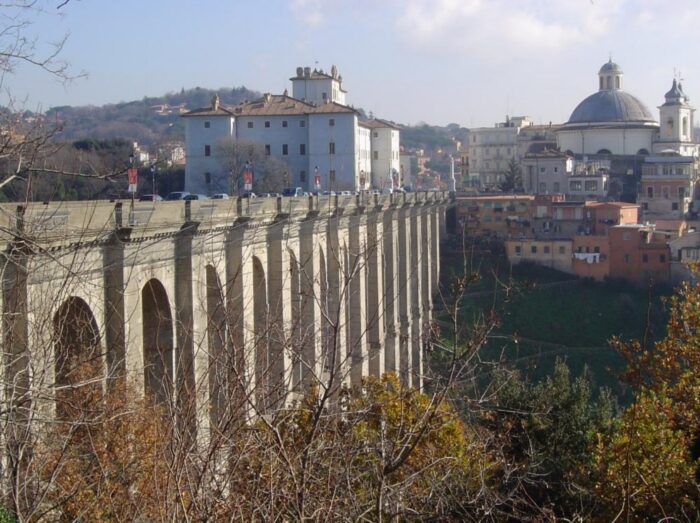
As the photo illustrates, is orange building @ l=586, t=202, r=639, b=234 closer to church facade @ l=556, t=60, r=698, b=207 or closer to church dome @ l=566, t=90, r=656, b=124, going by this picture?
church facade @ l=556, t=60, r=698, b=207

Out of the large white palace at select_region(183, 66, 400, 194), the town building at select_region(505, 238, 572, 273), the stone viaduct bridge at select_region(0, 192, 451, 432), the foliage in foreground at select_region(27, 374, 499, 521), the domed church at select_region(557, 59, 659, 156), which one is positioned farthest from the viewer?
the domed church at select_region(557, 59, 659, 156)

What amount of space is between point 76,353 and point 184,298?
161 inches

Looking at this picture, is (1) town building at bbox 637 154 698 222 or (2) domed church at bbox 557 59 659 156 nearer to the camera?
(1) town building at bbox 637 154 698 222

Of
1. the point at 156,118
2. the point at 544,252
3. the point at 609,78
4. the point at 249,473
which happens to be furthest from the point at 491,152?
the point at 249,473

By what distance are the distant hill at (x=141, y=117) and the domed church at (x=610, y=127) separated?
24.8 m

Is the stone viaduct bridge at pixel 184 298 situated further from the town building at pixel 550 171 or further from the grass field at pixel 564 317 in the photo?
the town building at pixel 550 171

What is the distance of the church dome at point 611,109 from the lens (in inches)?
2945

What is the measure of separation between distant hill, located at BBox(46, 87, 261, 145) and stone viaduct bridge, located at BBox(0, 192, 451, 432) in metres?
35.5

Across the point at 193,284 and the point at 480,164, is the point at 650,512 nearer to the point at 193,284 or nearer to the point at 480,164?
the point at 193,284

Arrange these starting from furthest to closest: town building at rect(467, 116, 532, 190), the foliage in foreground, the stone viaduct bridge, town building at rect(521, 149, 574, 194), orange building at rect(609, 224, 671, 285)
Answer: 1. town building at rect(467, 116, 532, 190)
2. town building at rect(521, 149, 574, 194)
3. orange building at rect(609, 224, 671, 285)
4. the stone viaduct bridge
5. the foliage in foreground

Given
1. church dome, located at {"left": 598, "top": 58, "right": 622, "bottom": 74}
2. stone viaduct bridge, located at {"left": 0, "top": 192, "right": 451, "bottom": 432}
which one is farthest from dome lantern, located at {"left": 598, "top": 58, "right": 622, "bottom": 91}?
stone viaduct bridge, located at {"left": 0, "top": 192, "right": 451, "bottom": 432}

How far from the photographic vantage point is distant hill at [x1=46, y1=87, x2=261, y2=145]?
91250 mm

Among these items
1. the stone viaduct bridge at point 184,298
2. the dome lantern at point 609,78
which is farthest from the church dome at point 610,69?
the stone viaduct bridge at point 184,298

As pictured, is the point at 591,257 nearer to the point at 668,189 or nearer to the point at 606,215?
the point at 606,215
